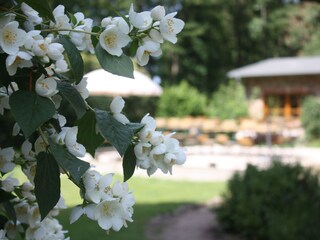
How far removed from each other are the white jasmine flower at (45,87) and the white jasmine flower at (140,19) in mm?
184

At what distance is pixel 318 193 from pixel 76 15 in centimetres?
526

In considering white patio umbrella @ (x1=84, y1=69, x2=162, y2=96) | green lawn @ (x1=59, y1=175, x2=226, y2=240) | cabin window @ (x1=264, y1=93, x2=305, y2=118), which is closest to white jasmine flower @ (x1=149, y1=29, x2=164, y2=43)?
green lawn @ (x1=59, y1=175, x2=226, y2=240)

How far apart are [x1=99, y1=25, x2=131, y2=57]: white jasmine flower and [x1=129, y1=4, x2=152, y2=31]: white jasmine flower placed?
0.04m

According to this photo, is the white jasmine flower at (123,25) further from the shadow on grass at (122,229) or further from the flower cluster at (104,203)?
the shadow on grass at (122,229)

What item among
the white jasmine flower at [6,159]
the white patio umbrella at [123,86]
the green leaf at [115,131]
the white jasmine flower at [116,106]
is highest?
the white jasmine flower at [116,106]

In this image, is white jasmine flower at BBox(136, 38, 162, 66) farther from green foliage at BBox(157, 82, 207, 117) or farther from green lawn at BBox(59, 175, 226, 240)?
green foliage at BBox(157, 82, 207, 117)

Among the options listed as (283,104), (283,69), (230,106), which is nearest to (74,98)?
(230,106)

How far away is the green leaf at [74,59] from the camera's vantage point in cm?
88

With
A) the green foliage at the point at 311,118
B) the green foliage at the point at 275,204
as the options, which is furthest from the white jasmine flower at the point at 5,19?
the green foliage at the point at 311,118

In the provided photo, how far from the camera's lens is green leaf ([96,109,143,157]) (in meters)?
0.84

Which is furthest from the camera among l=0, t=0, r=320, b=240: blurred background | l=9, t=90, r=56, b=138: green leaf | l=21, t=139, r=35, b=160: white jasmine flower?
l=0, t=0, r=320, b=240: blurred background

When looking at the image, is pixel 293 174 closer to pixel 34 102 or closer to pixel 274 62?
pixel 34 102

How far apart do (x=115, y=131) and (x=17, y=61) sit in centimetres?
19

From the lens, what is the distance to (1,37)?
79 cm
